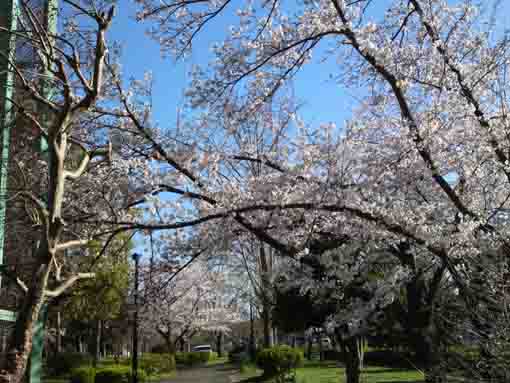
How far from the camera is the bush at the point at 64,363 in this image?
75.4ft

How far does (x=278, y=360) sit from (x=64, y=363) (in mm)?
11140

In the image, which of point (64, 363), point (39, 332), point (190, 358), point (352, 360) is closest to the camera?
point (39, 332)

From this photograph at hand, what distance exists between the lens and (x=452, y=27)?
658 cm

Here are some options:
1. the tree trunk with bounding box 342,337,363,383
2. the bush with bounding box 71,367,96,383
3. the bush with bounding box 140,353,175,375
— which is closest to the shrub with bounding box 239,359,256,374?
the bush with bounding box 140,353,175,375

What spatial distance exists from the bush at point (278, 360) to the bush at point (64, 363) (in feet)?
31.7

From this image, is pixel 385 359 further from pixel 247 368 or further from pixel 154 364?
→ pixel 154 364

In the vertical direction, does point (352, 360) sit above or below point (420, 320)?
below

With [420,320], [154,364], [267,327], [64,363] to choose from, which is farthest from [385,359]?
[420,320]

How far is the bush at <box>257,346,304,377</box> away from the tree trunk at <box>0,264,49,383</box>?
559 inches

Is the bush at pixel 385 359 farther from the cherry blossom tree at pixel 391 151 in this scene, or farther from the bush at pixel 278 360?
the cherry blossom tree at pixel 391 151

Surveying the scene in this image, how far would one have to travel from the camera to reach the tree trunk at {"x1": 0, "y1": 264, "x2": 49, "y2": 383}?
12.0 ft

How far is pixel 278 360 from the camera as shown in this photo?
17078mm

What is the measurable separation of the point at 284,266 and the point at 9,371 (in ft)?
19.6

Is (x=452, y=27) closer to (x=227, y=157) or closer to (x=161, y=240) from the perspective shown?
(x=227, y=157)
